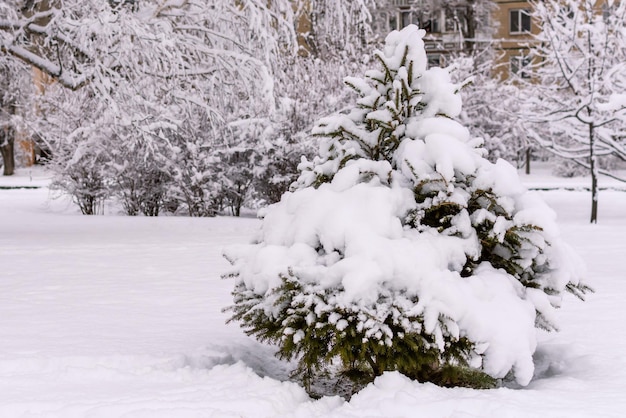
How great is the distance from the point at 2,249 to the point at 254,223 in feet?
16.6

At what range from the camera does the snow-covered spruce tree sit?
3814 millimetres

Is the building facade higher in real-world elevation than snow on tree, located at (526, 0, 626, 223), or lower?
higher

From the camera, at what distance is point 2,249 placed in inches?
398

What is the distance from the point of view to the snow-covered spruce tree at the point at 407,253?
12.5 feet

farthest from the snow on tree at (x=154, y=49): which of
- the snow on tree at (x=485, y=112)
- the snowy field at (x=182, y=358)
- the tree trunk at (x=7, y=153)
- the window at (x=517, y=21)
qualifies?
the window at (x=517, y=21)

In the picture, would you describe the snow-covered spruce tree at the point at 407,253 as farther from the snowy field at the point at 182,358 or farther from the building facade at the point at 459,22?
the building facade at the point at 459,22

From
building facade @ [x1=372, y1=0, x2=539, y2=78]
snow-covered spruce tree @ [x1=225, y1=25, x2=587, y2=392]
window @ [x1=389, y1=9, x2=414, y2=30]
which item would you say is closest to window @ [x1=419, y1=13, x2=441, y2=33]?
building facade @ [x1=372, y1=0, x2=539, y2=78]

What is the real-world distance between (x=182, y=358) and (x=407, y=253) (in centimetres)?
153

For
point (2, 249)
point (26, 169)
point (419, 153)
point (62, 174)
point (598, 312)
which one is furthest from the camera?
point (26, 169)

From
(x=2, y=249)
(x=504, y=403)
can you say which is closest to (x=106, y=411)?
(x=504, y=403)

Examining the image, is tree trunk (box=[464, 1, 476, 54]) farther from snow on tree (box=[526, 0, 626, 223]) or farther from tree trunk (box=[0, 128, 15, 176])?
tree trunk (box=[0, 128, 15, 176])

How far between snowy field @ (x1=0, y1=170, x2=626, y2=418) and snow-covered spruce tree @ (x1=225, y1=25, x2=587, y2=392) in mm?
237

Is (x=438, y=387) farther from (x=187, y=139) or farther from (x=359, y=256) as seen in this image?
(x=187, y=139)

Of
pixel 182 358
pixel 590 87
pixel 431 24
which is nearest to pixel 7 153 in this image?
pixel 431 24
